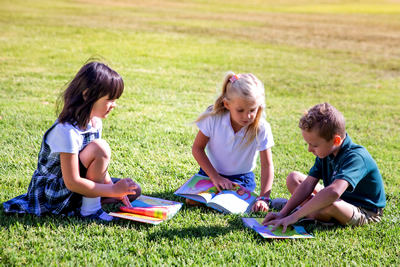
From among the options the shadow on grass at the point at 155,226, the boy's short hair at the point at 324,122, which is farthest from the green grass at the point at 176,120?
the boy's short hair at the point at 324,122

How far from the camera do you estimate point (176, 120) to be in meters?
6.20

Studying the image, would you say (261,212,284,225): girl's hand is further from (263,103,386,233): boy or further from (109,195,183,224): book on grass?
(109,195,183,224): book on grass

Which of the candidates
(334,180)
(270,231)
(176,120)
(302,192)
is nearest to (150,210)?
(270,231)

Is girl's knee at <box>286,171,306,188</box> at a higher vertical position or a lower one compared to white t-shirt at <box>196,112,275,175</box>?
lower

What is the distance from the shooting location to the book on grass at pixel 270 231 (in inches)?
124

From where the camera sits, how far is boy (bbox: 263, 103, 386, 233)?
10.3ft

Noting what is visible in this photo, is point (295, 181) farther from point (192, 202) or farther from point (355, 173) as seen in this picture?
point (192, 202)

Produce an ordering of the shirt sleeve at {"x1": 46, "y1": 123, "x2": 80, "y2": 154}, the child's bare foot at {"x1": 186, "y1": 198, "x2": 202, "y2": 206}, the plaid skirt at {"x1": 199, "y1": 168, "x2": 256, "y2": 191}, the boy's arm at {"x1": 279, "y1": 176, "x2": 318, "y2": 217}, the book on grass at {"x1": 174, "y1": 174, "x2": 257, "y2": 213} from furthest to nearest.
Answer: the plaid skirt at {"x1": 199, "y1": 168, "x2": 256, "y2": 191} → the child's bare foot at {"x1": 186, "y1": 198, "x2": 202, "y2": 206} → the book on grass at {"x1": 174, "y1": 174, "x2": 257, "y2": 213} → the boy's arm at {"x1": 279, "y1": 176, "x2": 318, "y2": 217} → the shirt sleeve at {"x1": 46, "y1": 123, "x2": 80, "y2": 154}

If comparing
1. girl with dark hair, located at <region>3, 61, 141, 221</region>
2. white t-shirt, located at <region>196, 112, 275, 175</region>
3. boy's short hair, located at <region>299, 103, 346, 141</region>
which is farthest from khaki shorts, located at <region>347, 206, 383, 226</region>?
girl with dark hair, located at <region>3, 61, 141, 221</region>

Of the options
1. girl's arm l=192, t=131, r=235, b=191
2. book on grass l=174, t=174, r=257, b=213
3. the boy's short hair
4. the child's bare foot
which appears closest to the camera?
the boy's short hair

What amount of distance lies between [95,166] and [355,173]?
6.18 ft

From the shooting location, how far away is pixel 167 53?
40.2 ft

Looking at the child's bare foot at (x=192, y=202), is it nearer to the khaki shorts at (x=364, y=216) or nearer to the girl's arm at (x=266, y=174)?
the girl's arm at (x=266, y=174)

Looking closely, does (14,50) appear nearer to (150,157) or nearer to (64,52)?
(64,52)
